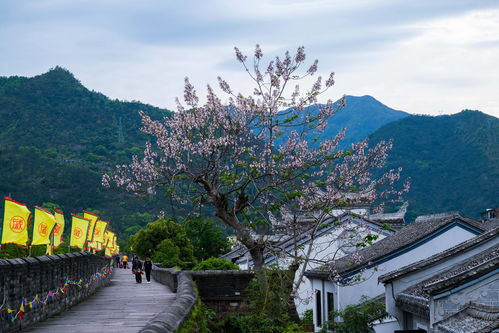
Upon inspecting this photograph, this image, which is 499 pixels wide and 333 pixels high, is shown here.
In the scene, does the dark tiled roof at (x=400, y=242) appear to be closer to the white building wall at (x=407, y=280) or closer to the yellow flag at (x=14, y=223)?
the white building wall at (x=407, y=280)

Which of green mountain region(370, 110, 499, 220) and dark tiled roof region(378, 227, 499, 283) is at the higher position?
green mountain region(370, 110, 499, 220)

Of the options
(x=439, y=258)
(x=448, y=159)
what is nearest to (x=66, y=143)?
(x=448, y=159)

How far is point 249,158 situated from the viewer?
67.8ft

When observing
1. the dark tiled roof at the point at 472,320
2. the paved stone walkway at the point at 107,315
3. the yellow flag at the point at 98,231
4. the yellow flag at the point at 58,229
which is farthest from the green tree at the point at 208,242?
the dark tiled roof at the point at 472,320

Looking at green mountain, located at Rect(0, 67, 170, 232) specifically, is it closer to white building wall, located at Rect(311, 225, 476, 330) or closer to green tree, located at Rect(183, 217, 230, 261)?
green tree, located at Rect(183, 217, 230, 261)

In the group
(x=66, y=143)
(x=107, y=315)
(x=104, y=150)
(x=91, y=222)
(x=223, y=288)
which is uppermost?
(x=66, y=143)

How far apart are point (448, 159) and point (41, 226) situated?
3961 inches

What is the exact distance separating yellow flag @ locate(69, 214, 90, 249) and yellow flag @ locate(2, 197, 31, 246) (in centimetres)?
850

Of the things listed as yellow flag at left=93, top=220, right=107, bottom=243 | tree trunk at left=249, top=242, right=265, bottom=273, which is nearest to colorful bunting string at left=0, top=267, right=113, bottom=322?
tree trunk at left=249, top=242, right=265, bottom=273

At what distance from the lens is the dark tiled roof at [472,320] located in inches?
400

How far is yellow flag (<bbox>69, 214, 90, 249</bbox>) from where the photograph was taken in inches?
881

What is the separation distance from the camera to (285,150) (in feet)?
67.5

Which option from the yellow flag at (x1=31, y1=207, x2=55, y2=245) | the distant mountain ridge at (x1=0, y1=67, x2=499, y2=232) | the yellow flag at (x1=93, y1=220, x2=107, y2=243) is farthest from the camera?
the distant mountain ridge at (x1=0, y1=67, x2=499, y2=232)

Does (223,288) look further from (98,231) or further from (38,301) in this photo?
(38,301)
